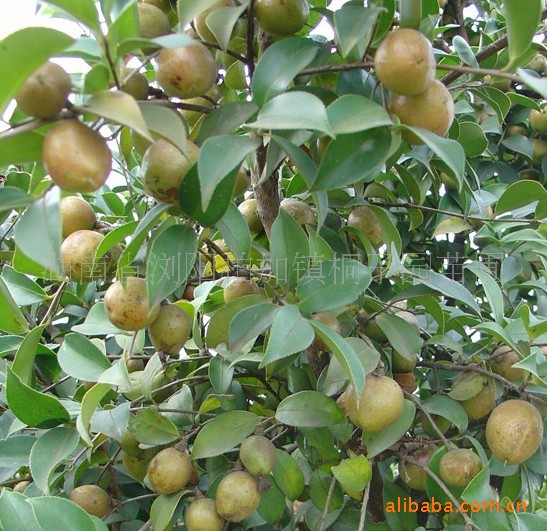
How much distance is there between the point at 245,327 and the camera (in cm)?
63

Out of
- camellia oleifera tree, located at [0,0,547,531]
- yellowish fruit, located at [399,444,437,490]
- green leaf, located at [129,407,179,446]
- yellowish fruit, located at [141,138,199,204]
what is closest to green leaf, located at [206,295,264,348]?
camellia oleifera tree, located at [0,0,547,531]

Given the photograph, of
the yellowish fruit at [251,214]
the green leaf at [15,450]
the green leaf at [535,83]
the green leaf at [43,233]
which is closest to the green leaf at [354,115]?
the green leaf at [535,83]

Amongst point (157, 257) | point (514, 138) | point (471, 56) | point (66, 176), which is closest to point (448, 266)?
point (514, 138)

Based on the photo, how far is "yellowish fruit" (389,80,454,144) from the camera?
0.57m

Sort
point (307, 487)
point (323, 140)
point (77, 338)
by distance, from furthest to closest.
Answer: point (307, 487) → point (77, 338) → point (323, 140)

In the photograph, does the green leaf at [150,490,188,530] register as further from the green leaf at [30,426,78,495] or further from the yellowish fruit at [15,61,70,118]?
the yellowish fruit at [15,61,70,118]

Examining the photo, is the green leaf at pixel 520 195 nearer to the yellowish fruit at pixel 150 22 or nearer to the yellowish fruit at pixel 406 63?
the yellowish fruit at pixel 406 63

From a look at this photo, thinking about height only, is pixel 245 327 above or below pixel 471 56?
below

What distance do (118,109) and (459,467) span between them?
605 mm

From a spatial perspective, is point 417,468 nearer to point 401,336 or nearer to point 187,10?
point 401,336

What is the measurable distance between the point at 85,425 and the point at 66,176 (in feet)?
1.04

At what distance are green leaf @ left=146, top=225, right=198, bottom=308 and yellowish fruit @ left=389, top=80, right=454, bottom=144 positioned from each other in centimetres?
23

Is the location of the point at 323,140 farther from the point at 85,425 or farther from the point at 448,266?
the point at 448,266

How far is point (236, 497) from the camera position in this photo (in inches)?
28.8
